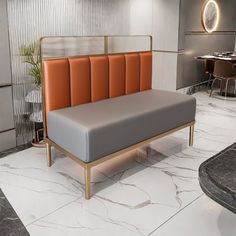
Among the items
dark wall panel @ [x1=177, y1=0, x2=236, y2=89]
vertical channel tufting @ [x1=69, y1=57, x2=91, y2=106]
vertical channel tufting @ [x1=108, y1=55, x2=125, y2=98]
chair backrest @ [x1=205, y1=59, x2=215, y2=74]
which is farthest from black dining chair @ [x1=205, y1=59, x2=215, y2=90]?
vertical channel tufting @ [x1=69, y1=57, x2=91, y2=106]

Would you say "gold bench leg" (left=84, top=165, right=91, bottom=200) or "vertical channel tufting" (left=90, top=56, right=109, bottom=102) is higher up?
"vertical channel tufting" (left=90, top=56, right=109, bottom=102)

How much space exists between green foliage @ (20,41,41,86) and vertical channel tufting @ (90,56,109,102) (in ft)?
2.27

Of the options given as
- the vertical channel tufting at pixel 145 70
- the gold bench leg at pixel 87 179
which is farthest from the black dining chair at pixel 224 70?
the gold bench leg at pixel 87 179

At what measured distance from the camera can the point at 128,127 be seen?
256 centimetres

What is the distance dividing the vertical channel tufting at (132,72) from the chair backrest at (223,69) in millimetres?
2680

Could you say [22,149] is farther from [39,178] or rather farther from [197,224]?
[197,224]

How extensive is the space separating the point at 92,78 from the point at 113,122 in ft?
2.44

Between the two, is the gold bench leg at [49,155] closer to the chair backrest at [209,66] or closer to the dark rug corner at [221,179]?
the dark rug corner at [221,179]

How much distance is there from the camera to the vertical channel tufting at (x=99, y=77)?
2988 mm

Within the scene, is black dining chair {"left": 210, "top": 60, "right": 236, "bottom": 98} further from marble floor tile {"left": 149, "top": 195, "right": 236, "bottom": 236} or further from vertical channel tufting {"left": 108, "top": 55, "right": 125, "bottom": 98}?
marble floor tile {"left": 149, "top": 195, "right": 236, "bottom": 236}

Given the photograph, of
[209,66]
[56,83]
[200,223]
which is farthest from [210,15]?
[200,223]

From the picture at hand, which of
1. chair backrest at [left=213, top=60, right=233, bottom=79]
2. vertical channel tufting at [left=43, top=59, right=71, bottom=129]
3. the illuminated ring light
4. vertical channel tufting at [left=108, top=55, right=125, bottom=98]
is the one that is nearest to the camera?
vertical channel tufting at [left=43, top=59, right=71, bottom=129]

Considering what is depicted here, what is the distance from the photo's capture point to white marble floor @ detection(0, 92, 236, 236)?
6.68ft

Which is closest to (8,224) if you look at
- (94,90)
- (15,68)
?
(94,90)
